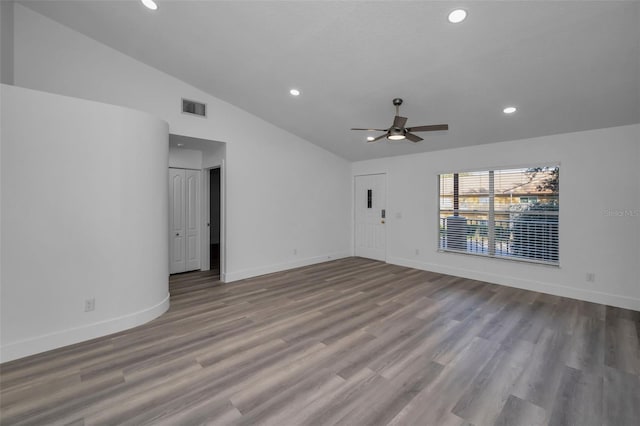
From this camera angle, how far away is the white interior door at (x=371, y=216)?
6.93 meters

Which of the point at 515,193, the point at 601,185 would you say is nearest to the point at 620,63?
the point at 601,185

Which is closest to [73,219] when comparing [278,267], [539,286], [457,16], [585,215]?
[278,267]

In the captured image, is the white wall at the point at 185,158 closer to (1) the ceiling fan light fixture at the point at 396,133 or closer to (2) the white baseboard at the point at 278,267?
(2) the white baseboard at the point at 278,267

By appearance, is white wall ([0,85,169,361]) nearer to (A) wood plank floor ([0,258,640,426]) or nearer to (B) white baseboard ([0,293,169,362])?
(B) white baseboard ([0,293,169,362])

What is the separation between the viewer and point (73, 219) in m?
2.90

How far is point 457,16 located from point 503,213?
3.88 m

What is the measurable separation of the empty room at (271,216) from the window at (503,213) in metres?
0.04

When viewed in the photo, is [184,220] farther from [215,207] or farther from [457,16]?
[457,16]

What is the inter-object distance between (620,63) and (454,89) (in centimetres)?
157

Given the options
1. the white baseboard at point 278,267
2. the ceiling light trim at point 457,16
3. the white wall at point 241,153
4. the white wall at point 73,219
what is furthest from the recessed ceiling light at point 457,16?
the white baseboard at point 278,267

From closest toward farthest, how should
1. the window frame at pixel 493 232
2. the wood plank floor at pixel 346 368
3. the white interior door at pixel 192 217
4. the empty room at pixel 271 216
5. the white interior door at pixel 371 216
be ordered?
the wood plank floor at pixel 346 368
the empty room at pixel 271 216
the window frame at pixel 493 232
the white interior door at pixel 192 217
the white interior door at pixel 371 216

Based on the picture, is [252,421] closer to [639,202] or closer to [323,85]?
[323,85]

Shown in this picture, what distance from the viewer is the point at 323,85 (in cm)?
405

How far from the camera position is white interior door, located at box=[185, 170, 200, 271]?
579cm
